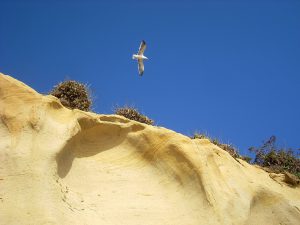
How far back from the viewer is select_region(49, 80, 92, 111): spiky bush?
43.1 ft

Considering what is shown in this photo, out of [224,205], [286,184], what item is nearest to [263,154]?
[286,184]

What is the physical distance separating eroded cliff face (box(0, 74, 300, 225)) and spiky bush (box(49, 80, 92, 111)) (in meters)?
3.83

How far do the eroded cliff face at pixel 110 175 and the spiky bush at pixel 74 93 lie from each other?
3826 mm

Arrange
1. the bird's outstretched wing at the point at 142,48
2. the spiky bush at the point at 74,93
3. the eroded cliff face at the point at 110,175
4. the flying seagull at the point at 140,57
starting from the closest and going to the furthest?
the eroded cliff face at the point at 110,175
the spiky bush at the point at 74,93
the bird's outstretched wing at the point at 142,48
the flying seagull at the point at 140,57

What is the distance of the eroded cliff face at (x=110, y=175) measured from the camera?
7160mm

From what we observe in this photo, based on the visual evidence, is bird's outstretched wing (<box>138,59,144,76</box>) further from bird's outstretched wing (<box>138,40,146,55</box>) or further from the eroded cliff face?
the eroded cliff face

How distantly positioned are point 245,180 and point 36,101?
14.6 feet

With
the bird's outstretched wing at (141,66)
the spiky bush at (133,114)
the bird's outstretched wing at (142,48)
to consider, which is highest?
the bird's outstretched wing at (142,48)

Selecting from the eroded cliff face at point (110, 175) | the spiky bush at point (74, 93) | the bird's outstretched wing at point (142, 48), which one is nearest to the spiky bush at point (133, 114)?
the spiky bush at point (74, 93)

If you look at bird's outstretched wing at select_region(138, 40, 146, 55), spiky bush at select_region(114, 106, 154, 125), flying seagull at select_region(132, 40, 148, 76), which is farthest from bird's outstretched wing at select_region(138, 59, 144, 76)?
spiky bush at select_region(114, 106, 154, 125)

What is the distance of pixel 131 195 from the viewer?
8445mm

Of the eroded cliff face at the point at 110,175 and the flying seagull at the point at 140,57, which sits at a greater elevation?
the flying seagull at the point at 140,57

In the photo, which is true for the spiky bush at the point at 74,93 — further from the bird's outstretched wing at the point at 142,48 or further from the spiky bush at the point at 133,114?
the bird's outstretched wing at the point at 142,48

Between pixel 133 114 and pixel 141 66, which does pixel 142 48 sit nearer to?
pixel 141 66
